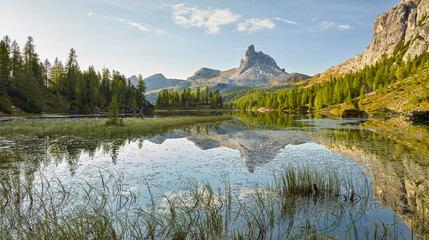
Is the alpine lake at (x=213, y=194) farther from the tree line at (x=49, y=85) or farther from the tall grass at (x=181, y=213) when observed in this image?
the tree line at (x=49, y=85)

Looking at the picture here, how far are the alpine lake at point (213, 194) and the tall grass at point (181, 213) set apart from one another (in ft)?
0.11

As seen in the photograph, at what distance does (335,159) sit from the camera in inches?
539

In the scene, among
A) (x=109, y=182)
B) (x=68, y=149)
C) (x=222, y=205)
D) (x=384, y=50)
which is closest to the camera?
(x=222, y=205)

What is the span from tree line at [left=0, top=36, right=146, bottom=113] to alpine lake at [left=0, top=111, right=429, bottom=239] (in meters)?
65.7

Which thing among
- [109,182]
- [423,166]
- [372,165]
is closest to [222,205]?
[109,182]

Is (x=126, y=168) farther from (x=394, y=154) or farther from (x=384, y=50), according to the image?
(x=384, y=50)

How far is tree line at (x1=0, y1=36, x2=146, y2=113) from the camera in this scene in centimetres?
6494

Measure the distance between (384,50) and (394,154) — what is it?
233174 millimetres

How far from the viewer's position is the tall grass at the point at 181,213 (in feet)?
17.5

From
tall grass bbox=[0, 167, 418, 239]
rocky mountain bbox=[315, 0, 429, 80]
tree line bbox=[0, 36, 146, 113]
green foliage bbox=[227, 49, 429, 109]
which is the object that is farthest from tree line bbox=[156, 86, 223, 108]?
tall grass bbox=[0, 167, 418, 239]

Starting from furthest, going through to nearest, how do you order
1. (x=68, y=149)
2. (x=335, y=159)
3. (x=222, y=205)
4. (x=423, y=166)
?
(x=68, y=149), (x=335, y=159), (x=423, y=166), (x=222, y=205)

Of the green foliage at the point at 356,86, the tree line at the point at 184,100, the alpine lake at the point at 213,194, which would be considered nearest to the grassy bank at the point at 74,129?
the alpine lake at the point at 213,194

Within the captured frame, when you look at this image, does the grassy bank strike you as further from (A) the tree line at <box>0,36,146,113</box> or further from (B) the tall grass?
(A) the tree line at <box>0,36,146,113</box>

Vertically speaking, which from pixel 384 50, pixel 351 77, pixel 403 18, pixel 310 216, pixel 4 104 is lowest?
pixel 310 216
